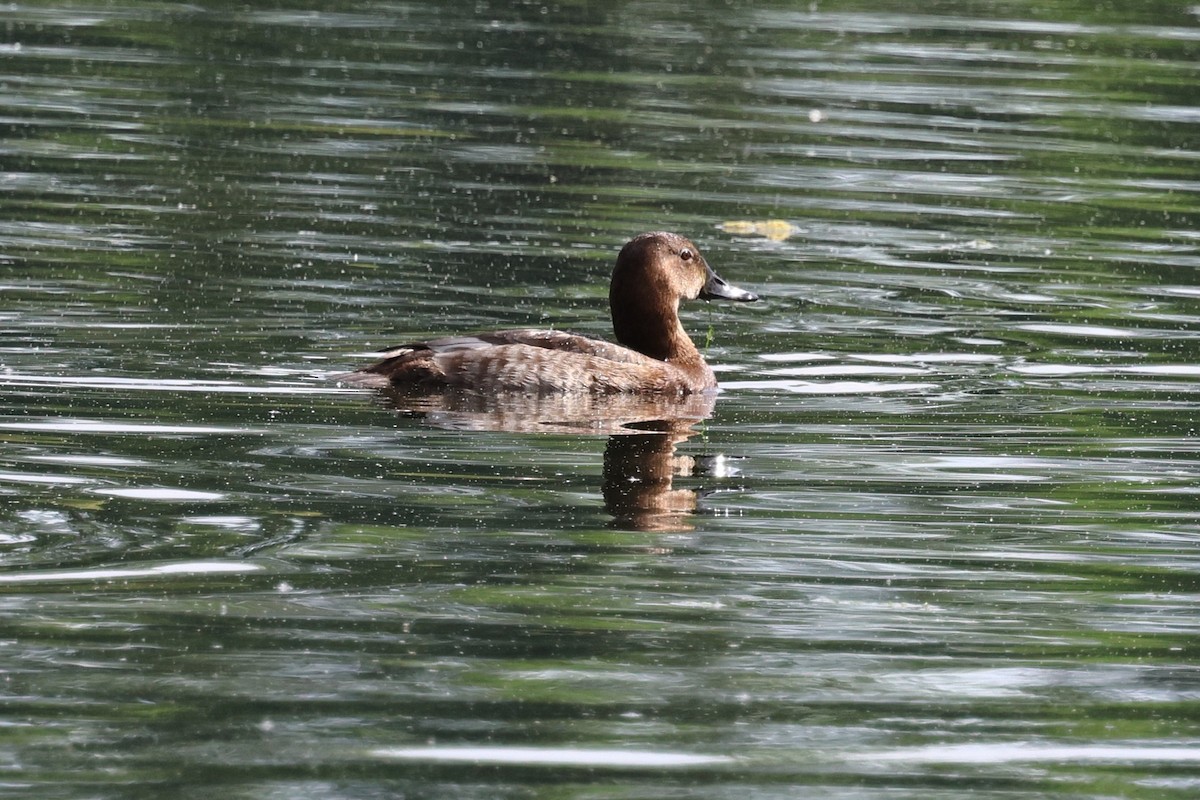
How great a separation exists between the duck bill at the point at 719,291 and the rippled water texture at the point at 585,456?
283 millimetres

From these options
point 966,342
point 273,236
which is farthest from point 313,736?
point 273,236

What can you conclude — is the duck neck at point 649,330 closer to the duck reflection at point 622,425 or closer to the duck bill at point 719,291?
the duck bill at point 719,291

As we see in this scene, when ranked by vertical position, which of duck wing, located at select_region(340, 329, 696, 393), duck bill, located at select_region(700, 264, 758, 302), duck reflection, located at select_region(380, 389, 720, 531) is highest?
duck bill, located at select_region(700, 264, 758, 302)

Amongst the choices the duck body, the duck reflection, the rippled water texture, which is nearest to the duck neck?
the duck body

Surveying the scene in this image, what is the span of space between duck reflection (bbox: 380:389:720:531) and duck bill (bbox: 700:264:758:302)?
46.1 inches

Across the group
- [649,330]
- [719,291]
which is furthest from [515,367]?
[719,291]

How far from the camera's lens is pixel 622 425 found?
31.6 feet

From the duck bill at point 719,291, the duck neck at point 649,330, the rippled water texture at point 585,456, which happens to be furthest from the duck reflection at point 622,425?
the duck bill at point 719,291

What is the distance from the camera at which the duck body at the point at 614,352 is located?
986 cm

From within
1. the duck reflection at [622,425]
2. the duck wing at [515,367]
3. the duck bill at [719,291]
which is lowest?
the duck reflection at [622,425]

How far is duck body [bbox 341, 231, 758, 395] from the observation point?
32.3ft

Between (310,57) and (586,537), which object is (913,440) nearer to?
(586,537)

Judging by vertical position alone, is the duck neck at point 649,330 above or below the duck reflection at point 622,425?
above

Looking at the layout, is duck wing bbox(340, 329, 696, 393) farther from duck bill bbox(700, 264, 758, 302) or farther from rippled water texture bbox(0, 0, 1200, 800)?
duck bill bbox(700, 264, 758, 302)
